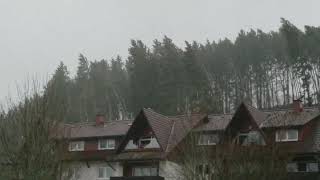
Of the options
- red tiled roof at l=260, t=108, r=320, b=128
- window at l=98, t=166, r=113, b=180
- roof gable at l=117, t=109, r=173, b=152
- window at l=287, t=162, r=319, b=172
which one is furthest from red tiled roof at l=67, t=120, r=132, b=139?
window at l=287, t=162, r=319, b=172

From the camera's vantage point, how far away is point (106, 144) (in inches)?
1740

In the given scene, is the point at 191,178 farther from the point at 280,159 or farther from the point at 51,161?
the point at 51,161

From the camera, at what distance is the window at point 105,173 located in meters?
42.7

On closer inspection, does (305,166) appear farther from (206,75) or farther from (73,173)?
(206,75)

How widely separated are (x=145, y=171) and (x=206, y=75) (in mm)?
33723

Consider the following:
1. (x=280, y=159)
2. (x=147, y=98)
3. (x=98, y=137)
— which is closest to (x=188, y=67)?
(x=147, y=98)

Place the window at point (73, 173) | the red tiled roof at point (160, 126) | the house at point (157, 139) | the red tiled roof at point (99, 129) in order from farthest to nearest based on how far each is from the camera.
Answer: the red tiled roof at point (99, 129) → the red tiled roof at point (160, 126) → the house at point (157, 139) → the window at point (73, 173)

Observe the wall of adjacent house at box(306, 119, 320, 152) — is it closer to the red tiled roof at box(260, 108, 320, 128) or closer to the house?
the house

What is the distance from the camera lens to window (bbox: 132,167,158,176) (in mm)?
40062

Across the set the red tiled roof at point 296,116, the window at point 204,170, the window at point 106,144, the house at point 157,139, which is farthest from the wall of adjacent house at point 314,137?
the window at point 106,144

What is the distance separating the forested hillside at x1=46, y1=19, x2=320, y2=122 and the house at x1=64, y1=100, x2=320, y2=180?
21225mm

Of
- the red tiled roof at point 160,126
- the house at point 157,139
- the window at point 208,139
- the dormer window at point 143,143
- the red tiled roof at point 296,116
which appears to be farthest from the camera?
the dormer window at point 143,143

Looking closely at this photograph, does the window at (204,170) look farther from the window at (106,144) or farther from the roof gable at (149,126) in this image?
the window at (106,144)

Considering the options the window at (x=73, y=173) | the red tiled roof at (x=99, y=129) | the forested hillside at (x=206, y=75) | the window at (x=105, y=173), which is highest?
the forested hillside at (x=206, y=75)
